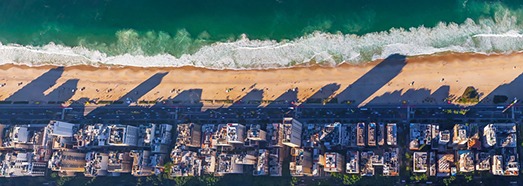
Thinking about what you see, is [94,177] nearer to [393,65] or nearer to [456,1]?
[393,65]

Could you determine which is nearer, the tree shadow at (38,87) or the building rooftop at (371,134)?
the building rooftop at (371,134)

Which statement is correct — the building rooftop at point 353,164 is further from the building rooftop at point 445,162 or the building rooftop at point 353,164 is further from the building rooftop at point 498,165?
the building rooftop at point 498,165

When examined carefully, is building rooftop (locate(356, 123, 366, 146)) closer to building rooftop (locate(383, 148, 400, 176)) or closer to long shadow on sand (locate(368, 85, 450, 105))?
building rooftop (locate(383, 148, 400, 176))

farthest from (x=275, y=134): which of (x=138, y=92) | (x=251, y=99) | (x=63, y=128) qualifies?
(x=63, y=128)

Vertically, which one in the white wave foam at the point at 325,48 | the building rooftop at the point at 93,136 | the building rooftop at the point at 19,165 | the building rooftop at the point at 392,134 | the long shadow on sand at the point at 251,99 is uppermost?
the white wave foam at the point at 325,48

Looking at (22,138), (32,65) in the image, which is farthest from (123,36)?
(22,138)

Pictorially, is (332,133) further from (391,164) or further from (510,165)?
(510,165)

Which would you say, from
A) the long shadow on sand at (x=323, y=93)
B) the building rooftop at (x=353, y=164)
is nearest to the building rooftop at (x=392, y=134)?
the building rooftop at (x=353, y=164)

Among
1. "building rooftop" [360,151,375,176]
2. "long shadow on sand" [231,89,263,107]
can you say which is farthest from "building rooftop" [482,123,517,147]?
"long shadow on sand" [231,89,263,107]
